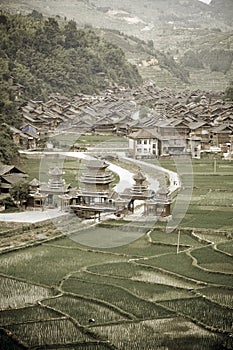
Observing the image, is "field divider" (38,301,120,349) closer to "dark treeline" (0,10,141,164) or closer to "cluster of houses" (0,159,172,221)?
"cluster of houses" (0,159,172,221)

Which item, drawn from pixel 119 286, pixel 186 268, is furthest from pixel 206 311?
pixel 186 268

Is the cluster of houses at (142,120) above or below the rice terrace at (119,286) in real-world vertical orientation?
above

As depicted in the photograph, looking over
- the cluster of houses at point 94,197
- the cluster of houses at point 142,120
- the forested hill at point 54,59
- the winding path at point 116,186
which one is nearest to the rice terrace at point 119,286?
the winding path at point 116,186

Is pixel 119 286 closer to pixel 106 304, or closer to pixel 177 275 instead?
pixel 106 304

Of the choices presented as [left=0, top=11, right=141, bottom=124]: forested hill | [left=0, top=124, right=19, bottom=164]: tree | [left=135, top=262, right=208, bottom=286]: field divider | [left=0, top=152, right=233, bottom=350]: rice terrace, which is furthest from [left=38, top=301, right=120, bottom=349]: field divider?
[left=0, top=11, right=141, bottom=124]: forested hill

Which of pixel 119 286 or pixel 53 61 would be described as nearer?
pixel 119 286

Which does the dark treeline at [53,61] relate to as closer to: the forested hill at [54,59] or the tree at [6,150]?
the forested hill at [54,59]
